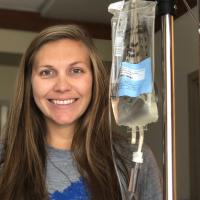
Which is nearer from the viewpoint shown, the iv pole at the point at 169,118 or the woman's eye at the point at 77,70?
the iv pole at the point at 169,118

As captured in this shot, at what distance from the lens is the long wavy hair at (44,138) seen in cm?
115

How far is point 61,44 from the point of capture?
1.21m

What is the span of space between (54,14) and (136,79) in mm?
3035

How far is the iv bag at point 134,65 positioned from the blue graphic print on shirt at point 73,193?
0.47 metres

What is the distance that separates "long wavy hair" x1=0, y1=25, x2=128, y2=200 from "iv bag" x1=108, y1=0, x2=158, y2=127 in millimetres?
510

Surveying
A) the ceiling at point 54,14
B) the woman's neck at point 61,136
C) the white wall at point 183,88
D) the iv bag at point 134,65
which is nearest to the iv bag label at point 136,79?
the iv bag at point 134,65

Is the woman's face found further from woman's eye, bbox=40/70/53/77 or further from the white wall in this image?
the white wall

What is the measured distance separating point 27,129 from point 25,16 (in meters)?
2.56

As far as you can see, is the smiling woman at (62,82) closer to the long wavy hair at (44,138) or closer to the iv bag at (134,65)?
the long wavy hair at (44,138)

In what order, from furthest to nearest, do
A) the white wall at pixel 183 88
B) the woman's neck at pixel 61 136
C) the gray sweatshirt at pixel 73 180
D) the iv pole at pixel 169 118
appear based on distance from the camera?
→ 1. the white wall at pixel 183 88
2. the woman's neck at pixel 61 136
3. the gray sweatshirt at pixel 73 180
4. the iv pole at pixel 169 118

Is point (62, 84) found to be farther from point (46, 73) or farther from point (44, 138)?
point (44, 138)

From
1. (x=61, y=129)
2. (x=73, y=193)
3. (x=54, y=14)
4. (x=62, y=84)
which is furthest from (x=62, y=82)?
(x=54, y=14)

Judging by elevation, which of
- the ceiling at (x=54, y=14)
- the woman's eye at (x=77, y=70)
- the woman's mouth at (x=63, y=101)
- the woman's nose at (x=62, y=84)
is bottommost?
the woman's mouth at (x=63, y=101)

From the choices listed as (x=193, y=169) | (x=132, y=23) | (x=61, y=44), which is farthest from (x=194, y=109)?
(x=132, y=23)
